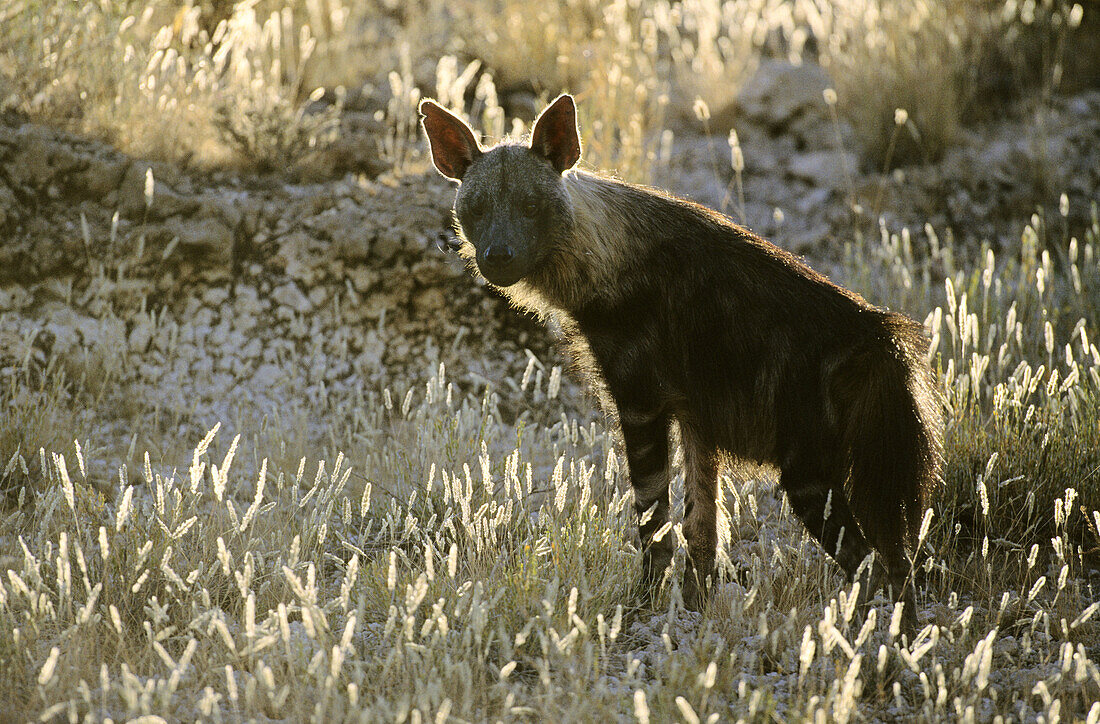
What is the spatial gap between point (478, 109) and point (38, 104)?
304 centimetres

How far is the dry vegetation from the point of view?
114 inches

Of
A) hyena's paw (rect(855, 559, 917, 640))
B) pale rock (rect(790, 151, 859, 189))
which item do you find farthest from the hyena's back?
pale rock (rect(790, 151, 859, 189))

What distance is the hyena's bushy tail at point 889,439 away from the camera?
141 inches

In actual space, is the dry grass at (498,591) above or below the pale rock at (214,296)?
below

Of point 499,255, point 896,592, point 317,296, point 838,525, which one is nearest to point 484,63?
point 317,296

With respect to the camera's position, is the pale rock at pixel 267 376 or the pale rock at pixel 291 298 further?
the pale rock at pixel 291 298

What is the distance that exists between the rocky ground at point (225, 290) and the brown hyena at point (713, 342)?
1859 mm

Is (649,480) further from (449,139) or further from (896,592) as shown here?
(449,139)

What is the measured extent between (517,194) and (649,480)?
1.25 metres

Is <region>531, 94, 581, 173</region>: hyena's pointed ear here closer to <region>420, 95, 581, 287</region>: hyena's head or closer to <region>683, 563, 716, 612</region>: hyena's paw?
<region>420, 95, 581, 287</region>: hyena's head

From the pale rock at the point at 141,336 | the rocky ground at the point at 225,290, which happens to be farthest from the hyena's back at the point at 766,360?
the pale rock at the point at 141,336

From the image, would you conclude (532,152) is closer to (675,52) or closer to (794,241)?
(794,241)

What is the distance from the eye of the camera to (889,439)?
11.8 feet

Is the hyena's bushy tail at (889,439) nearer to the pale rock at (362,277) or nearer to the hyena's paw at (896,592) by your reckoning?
the hyena's paw at (896,592)
